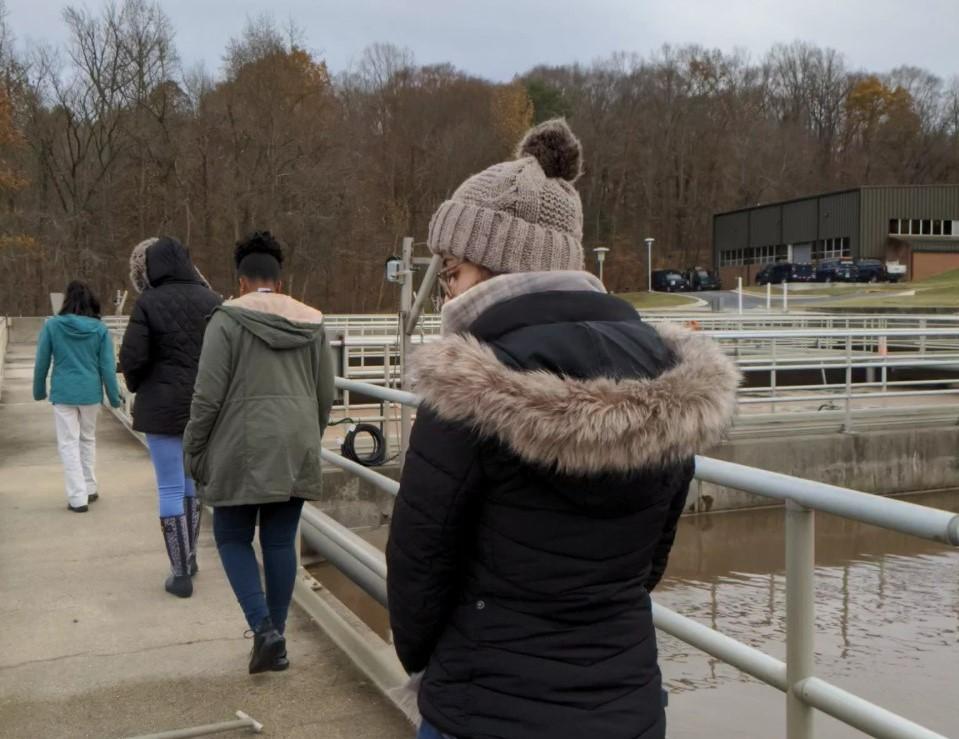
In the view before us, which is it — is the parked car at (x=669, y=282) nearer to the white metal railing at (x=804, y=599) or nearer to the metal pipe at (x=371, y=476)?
the metal pipe at (x=371, y=476)

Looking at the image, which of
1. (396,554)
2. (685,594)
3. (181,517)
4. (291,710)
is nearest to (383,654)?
(291,710)

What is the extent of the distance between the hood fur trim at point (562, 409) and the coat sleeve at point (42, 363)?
231 inches

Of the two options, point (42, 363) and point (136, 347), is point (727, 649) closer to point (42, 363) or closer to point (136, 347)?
point (136, 347)

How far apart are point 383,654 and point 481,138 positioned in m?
66.7

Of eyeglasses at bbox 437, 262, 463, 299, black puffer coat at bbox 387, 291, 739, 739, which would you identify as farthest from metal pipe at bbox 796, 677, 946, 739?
eyeglasses at bbox 437, 262, 463, 299

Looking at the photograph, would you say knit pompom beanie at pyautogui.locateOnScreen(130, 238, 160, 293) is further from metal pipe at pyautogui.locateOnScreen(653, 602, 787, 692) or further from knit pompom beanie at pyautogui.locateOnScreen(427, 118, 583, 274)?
knit pompom beanie at pyautogui.locateOnScreen(427, 118, 583, 274)

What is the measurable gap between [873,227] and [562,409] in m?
69.6

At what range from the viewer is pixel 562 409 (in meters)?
1.73

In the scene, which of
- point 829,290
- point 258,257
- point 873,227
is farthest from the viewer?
point 873,227

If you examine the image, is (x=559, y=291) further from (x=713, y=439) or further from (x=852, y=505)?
(x=852, y=505)

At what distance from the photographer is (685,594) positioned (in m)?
9.09

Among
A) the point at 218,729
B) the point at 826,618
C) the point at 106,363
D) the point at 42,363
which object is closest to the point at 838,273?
the point at 826,618

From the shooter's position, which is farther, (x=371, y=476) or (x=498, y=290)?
(x=371, y=476)

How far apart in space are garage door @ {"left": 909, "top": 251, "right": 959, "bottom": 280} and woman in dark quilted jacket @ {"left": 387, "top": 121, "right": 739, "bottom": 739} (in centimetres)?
6833
